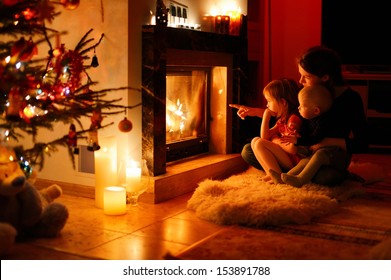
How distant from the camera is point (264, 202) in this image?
2.60 meters

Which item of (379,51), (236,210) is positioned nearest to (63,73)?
(236,210)

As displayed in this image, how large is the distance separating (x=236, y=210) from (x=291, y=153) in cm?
79

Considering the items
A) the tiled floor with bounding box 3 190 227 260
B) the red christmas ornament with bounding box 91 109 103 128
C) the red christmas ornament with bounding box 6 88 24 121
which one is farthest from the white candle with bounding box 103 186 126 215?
the red christmas ornament with bounding box 6 88 24 121

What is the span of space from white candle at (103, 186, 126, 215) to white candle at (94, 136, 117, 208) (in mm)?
139

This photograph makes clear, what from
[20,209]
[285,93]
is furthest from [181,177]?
[20,209]

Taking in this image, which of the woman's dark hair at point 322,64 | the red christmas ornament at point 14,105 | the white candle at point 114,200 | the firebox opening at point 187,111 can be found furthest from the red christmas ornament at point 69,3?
the woman's dark hair at point 322,64

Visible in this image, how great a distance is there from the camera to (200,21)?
138 inches

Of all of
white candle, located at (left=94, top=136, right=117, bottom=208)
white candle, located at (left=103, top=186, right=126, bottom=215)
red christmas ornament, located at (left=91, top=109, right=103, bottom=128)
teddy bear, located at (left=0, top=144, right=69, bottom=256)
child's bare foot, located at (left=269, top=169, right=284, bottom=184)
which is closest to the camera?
teddy bear, located at (left=0, top=144, right=69, bottom=256)

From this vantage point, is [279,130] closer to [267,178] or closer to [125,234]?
[267,178]

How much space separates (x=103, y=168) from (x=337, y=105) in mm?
1298

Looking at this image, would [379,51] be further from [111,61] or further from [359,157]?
[111,61]

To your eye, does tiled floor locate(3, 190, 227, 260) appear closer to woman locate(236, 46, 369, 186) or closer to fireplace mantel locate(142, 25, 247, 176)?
fireplace mantel locate(142, 25, 247, 176)

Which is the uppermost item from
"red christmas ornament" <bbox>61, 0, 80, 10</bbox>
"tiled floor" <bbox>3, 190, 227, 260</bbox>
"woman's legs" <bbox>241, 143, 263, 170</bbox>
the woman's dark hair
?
"red christmas ornament" <bbox>61, 0, 80, 10</bbox>

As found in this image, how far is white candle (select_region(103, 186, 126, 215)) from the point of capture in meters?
2.64
